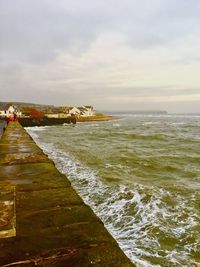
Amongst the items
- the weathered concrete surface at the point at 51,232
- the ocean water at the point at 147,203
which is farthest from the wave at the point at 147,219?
the weathered concrete surface at the point at 51,232

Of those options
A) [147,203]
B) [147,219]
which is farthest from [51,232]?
[147,203]

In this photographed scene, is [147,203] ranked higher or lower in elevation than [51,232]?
lower

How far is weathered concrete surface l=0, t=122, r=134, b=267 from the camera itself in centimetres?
230

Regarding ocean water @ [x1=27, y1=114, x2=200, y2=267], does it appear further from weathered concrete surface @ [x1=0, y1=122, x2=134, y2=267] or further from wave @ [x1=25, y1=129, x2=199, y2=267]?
weathered concrete surface @ [x1=0, y1=122, x2=134, y2=267]

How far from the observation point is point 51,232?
9.35 feet

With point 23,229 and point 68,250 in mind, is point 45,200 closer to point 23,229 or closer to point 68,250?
point 23,229

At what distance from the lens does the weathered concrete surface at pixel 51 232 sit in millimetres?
2301

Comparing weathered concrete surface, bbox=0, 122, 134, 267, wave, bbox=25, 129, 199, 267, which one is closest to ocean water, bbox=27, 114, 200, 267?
wave, bbox=25, 129, 199, 267

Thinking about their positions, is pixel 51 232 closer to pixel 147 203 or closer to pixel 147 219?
pixel 147 219

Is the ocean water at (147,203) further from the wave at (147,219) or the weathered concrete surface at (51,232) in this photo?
the weathered concrete surface at (51,232)

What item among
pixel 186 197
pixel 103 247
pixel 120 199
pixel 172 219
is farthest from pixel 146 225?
pixel 103 247

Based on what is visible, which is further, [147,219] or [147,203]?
[147,203]

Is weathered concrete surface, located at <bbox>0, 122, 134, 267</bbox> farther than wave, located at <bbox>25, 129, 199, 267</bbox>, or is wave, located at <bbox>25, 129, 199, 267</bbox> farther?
wave, located at <bbox>25, 129, 199, 267</bbox>

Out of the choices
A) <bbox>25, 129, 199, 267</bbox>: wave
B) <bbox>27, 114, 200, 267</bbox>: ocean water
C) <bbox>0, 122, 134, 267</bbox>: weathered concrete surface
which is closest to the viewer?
<bbox>0, 122, 134, 267</bbox>: weathered concrete surface
